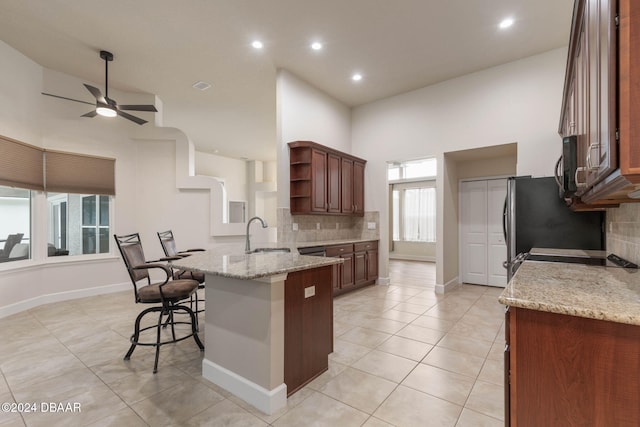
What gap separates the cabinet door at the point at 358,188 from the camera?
557 cm

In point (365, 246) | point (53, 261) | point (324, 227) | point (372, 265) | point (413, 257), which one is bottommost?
point (413, 257)

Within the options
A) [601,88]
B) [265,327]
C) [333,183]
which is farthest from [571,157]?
[333,183]

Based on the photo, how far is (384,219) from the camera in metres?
5.60

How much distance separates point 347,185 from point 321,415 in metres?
3.99

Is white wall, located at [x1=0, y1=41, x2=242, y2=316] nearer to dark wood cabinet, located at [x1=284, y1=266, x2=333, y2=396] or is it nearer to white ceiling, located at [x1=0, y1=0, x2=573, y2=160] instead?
white ceiling, located at [x1=0, y1=0, x2=573, y2=160]

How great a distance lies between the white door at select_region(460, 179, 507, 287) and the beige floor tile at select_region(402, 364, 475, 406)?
11.9ft

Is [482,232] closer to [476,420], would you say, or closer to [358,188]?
[358,188]

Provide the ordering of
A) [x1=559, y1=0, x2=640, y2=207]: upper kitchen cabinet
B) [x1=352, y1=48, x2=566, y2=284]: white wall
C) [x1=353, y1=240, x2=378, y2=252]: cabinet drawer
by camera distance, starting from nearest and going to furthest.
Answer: [x1=559, y1=0, x2=640, y2=207]: upper kitchen cabinet → [x1=352, y1=48, x2=566, y2=284]: white wall → [x1=353, y1=240, x2=378, y2=252]: cabinet drawer

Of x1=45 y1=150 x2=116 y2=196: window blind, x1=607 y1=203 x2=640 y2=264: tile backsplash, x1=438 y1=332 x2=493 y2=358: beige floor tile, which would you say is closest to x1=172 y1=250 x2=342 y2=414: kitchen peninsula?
x1=438 y1=332 x2=493 y2=358: beige floor tile

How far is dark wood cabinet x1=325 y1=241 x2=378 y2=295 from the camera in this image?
15.1 feet

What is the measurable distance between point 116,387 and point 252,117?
19.2 feet

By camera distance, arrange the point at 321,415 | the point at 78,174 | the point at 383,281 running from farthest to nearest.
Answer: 1. the point at 383,281
2. the point at 78,174
3. the point at 321,415

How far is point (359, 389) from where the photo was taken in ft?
7.00

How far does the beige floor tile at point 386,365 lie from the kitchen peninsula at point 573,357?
1227 millimetres
